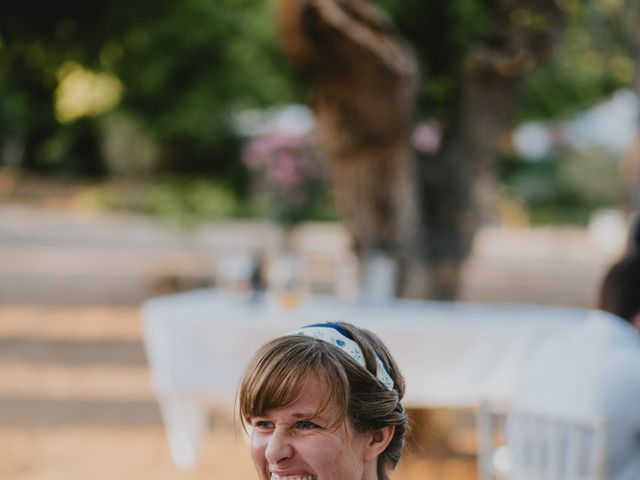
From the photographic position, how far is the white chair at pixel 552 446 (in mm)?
3119

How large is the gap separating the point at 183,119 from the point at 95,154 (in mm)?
18184

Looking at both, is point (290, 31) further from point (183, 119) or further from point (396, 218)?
point (183, 119)

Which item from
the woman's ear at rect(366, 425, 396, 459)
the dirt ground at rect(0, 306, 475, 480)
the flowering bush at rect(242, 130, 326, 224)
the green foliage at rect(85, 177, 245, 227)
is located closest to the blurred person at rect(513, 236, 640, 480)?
the dirt ground at rect(0, 306, 475, 480)

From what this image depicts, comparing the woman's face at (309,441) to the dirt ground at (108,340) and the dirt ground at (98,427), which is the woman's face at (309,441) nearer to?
the dirt ground at (108,340)

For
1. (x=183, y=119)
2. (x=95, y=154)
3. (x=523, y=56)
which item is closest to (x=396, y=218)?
(x=523, y=56)

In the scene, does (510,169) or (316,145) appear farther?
(510,169)

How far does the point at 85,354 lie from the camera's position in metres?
9.48

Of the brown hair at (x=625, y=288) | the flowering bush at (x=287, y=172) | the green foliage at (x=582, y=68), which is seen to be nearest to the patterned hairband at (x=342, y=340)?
the brown hair at (x=625, y=288)

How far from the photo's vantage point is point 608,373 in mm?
3084

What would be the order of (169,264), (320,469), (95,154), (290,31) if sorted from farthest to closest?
(95,154)
(169,264)
(290,31)
(320,469)

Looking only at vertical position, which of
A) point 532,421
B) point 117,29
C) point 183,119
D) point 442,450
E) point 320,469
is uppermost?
point 117,29

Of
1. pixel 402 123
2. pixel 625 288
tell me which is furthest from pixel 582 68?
pixel 625 288

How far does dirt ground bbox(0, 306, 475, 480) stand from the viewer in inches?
233

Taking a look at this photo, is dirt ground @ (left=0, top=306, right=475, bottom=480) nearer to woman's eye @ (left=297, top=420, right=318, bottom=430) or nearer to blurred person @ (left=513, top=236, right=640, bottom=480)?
blurred person @ (left=513, top=236, right=640, bottom=480)
